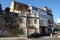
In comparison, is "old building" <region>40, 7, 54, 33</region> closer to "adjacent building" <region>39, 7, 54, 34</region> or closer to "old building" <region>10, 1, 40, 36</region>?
"adjacent building" <region>39, 7, 54, 34</region>

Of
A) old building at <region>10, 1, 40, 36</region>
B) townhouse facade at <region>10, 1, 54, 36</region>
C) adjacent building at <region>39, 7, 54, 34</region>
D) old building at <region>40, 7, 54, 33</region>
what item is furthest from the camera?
old building at <region>40, 7, 54, 33</region>

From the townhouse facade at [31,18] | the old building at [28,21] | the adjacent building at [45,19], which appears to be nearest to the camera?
the old building at [28,21]

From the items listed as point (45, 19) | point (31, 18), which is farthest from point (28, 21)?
point (45, 19)

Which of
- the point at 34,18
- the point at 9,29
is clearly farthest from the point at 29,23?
the point at 9,29

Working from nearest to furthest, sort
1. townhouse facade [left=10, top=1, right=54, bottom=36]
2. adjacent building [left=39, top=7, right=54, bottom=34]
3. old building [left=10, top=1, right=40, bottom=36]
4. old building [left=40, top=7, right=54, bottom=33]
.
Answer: old building [left=10, top=1, right=40, bottom=36]
townhouse facade [left=10, top=1, right=54, bottom=36]
adjacent building [left=39, top=7, right=54, bottom=34]
old building [left=40, top=7, right=54, bottom=33]

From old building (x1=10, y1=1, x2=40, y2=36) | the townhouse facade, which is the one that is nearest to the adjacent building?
the townhouse facade

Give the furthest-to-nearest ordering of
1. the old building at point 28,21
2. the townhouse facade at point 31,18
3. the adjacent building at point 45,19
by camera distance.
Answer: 1. the adjacent building at point 45,19
2. the townhouse facade at point 31,18
3. the old building at point 28,21

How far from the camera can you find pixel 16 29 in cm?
5150

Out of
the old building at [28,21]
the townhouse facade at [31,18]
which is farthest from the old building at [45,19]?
the old building at [28,21]

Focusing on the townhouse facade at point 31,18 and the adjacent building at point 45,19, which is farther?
the adjacent building at point 45,19

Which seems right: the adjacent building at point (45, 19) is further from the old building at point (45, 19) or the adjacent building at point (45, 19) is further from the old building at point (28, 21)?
the old building at point (28, 21)

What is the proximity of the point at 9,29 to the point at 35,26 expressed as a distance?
10414 millimetres

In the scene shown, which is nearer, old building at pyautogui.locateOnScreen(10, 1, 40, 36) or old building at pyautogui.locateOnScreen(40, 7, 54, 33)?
old building at pyautogui.locateOnScreen(10, 1, 40, 36)

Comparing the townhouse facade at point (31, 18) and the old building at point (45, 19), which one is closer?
the townhouse facade at point (31, 18)
